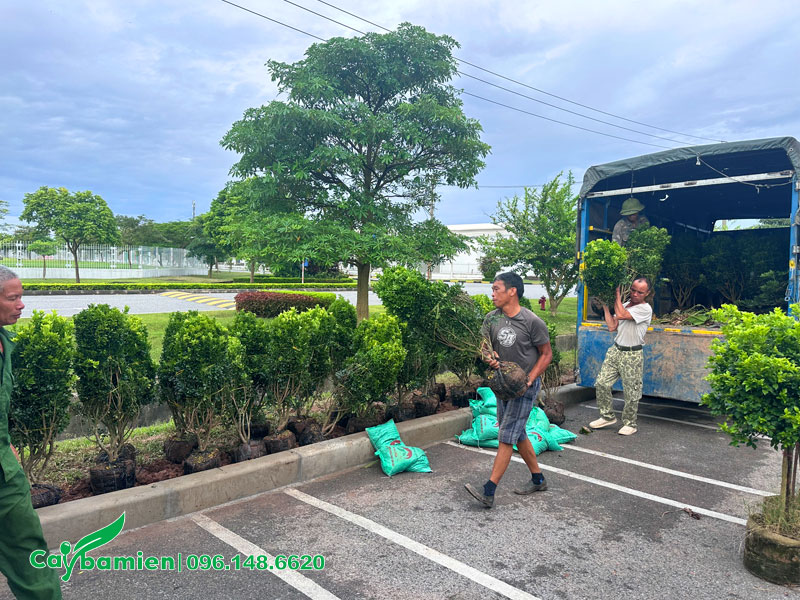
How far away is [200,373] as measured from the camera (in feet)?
13.5

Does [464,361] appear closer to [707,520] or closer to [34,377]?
[707,520]

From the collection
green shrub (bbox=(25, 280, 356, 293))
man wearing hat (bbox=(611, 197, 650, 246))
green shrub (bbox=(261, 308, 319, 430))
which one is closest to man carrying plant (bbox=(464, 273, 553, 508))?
green shrub (bbox=(261, 308, 319, 430))

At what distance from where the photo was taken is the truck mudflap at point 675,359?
6203 mm

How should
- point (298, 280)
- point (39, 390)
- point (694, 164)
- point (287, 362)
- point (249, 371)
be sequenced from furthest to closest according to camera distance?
point (298, 280)
point (694, 164)
point (287, 362)
point (249, 371)
point (39, 390)

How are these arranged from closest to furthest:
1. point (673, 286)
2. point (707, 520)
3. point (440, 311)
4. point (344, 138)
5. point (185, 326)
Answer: point (707, 520)
point (185, 326)
point (440, 311)
point (673, 286)
point (344, 138)

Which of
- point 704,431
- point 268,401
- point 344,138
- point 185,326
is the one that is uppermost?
point 344,138

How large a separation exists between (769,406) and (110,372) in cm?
422

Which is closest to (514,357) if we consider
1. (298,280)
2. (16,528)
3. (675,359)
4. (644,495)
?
(644,495)

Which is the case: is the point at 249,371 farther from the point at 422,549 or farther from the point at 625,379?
the point at 625,379

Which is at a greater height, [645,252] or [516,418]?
[645,252]

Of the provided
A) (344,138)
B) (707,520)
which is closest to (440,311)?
(707,520)

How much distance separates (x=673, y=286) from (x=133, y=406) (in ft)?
28.6

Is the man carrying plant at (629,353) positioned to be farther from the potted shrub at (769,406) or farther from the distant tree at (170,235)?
the distant tree at (170,235)

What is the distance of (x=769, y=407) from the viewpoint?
3053 millimetres
